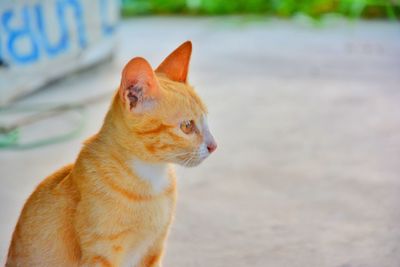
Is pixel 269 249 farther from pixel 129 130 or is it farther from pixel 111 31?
pixel 111 31

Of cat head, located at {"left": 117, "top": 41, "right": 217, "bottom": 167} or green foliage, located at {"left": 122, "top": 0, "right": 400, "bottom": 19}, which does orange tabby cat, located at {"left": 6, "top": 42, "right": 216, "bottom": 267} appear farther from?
green foliage, located at {"left": 122, "top": 0, "right": 400, "bottom": 19}

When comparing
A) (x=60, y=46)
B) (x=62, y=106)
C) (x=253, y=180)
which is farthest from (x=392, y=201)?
(x=60, y=46)

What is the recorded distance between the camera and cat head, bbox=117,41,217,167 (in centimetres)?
146

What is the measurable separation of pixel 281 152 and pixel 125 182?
1535 mm

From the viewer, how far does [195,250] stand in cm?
211

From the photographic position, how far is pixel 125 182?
1506 millimetres

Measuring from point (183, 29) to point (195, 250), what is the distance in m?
3.41

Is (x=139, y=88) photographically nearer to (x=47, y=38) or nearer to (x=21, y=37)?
(x=21, y=37)

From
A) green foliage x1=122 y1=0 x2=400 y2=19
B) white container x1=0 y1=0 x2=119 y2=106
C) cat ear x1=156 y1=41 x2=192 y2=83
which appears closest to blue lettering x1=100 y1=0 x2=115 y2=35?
white container x1=0 y1=0 x2=119 y2=106

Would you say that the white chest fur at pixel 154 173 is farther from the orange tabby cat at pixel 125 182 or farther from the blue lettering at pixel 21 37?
the blue lettering at pixel 21 37

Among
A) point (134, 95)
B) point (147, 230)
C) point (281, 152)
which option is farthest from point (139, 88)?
point (281, 152)

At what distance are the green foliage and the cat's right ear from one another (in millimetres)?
4242

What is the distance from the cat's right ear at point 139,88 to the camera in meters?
1.43

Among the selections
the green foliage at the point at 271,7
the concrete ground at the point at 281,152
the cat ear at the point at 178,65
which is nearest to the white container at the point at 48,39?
the concrete ground at the point at 281,152
